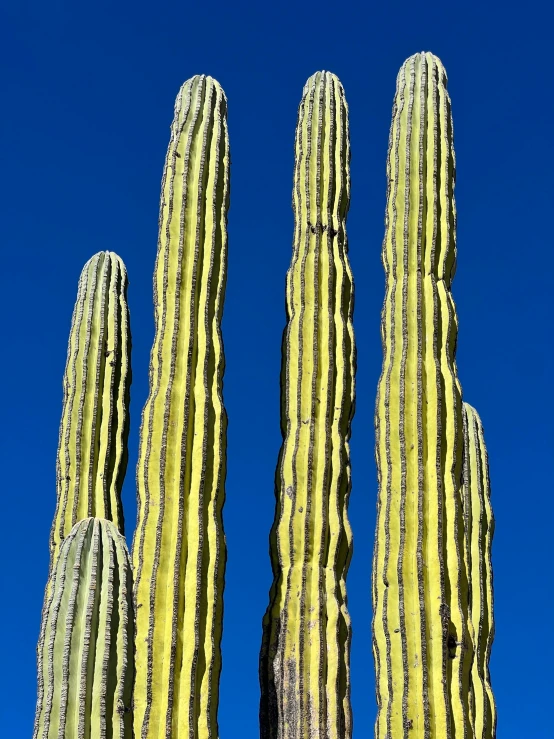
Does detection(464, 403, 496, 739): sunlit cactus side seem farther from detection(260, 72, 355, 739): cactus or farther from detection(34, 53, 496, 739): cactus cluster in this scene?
detection(260, 72, 355, 739): cactus

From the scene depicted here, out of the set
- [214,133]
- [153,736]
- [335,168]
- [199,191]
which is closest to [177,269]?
[199,191]

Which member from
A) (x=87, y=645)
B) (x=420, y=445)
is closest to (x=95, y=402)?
(x=420, y=445)

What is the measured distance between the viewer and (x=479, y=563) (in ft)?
30.2

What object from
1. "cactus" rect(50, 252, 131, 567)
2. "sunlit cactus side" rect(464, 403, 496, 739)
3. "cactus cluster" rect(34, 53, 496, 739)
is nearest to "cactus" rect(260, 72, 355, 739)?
"cactus cluster" rect(34, 53, 496, 739)

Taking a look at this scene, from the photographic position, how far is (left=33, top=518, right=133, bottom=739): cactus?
208 inches

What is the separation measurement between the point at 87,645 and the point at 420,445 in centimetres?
294

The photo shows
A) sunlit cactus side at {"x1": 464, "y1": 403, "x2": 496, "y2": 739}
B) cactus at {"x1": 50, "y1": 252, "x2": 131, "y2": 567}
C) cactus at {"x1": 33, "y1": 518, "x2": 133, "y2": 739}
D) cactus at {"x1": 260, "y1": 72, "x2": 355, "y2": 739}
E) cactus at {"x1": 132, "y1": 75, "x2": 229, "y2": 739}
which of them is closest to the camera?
cactus at {"x1": 33, "y1": 518, "x2": 133, "y2": 739}

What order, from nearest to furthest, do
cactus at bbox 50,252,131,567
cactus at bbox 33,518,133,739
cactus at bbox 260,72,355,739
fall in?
cactus at bbox 33,518,133,739
cactus at bbox 260,72,355,739
cactus at bbox 50,252,131,567

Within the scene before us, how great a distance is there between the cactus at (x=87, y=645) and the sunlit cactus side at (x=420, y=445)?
2096mm

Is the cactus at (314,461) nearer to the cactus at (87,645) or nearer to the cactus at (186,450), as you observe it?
the cactus at (186,450)

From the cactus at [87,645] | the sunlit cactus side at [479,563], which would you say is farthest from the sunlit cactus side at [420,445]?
the cactus at [87,645]

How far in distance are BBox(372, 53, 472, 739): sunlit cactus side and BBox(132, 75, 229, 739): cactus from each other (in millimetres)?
1012

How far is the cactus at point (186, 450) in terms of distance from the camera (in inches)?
276

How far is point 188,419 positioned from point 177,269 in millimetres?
1088
